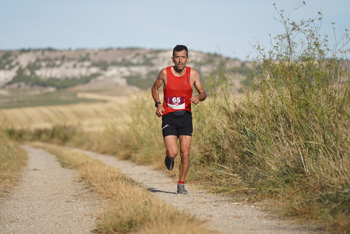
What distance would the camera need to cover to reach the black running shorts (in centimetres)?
689

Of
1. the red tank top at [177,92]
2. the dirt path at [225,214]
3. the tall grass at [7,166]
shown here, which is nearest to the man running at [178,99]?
the red tank top at [177,92]

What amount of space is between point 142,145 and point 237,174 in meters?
8.25

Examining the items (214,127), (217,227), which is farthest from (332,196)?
(214,127)

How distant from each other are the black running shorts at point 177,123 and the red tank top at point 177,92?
8 centimetres

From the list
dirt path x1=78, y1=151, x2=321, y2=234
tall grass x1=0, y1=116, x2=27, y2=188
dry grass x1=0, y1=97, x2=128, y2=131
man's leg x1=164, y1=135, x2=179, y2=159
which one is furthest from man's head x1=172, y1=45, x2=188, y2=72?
dry grass x1=0, y1=97, x2=128, y2=131

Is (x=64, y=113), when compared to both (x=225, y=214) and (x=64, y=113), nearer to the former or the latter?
(x=64, y=113)

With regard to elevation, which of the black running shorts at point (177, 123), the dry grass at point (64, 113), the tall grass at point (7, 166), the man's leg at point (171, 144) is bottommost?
the dry grass at point (64, 113)

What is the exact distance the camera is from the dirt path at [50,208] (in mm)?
5367

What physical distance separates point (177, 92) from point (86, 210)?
221 centimetres

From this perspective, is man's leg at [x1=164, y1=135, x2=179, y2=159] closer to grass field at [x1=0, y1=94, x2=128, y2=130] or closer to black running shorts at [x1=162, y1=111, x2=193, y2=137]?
black running shorts at [x1=162, y1=111, x2=193, y2=137]

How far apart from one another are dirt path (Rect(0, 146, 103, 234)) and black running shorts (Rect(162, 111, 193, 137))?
1.52 metres

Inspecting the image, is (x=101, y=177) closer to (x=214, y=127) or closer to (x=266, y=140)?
(x=214, y=127)

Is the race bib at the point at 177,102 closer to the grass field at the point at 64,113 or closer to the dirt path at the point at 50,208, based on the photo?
the dirt path at the point at 50,208

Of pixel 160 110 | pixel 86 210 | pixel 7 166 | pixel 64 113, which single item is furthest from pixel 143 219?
pixel 64 113
